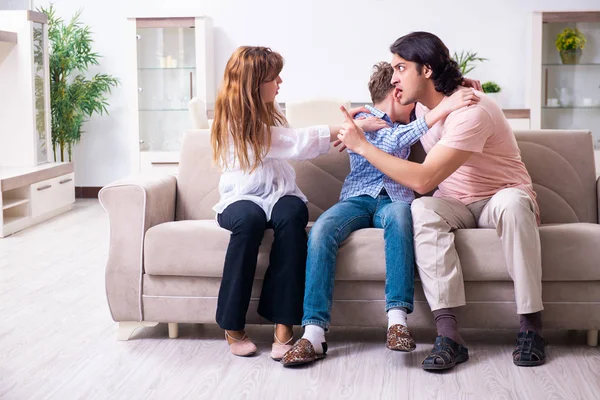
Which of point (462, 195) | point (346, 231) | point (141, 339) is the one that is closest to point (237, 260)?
point (346, 231)

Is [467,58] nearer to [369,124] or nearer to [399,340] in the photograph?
[369,124]

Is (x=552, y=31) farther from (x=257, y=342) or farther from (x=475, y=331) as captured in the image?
(x=257, y=342)

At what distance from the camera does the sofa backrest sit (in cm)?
306

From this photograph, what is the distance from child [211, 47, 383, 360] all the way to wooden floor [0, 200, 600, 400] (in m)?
0.18

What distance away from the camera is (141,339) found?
2852mm

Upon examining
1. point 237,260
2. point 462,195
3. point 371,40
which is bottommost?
point 237,260

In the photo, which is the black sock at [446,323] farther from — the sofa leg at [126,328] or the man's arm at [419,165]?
the sofa leg at [126,328]

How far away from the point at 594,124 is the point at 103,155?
4056 mm

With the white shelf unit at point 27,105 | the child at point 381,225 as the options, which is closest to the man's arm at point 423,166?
the child at point 381,225

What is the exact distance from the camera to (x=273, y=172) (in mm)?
2801

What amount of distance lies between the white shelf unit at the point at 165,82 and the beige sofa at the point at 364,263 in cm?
358

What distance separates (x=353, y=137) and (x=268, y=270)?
1.72 feet

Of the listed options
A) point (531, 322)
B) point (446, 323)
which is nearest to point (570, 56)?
Result: point (531, 322)

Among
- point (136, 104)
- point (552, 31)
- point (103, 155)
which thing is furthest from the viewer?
point (103, 155)
